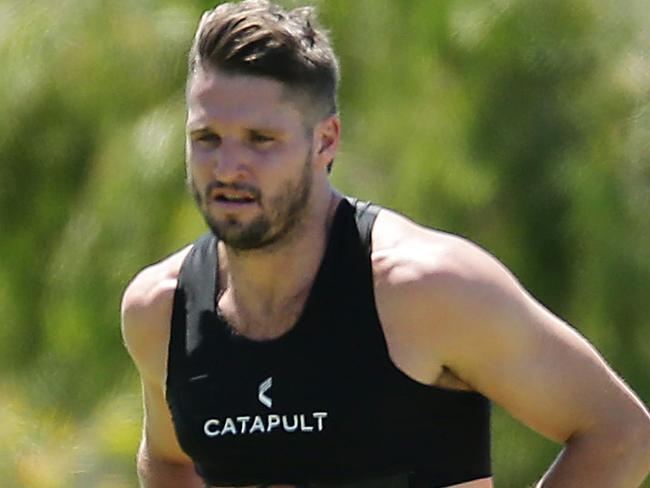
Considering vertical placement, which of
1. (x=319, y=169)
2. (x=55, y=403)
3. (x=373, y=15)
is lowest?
(x=55, y=403)

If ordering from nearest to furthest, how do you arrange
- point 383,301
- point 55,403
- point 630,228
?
point 383,301, point 630,228, point 55,403

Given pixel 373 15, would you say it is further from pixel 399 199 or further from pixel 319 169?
pixel 319 169

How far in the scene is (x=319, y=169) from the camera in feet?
8.05

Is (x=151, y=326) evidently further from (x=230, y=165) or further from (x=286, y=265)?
(x=230, y=165)

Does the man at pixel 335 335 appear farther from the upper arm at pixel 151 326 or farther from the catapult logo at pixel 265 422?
the upper arm at pixel 151 326

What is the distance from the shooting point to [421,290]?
2375 millimetres

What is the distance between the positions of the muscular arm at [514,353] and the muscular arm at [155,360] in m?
0.41

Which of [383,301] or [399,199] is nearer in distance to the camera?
[383,301]

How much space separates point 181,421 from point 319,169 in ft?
1.45

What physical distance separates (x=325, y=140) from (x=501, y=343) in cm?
40

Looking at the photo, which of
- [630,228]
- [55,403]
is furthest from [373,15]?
[55,403]

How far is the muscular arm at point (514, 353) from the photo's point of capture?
2.37 meters

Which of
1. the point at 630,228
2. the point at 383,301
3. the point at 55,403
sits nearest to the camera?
the point at 383,301

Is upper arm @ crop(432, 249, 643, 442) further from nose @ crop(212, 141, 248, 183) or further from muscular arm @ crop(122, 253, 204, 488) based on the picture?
muscular arm @ crop(122, 253, 204, 488)
